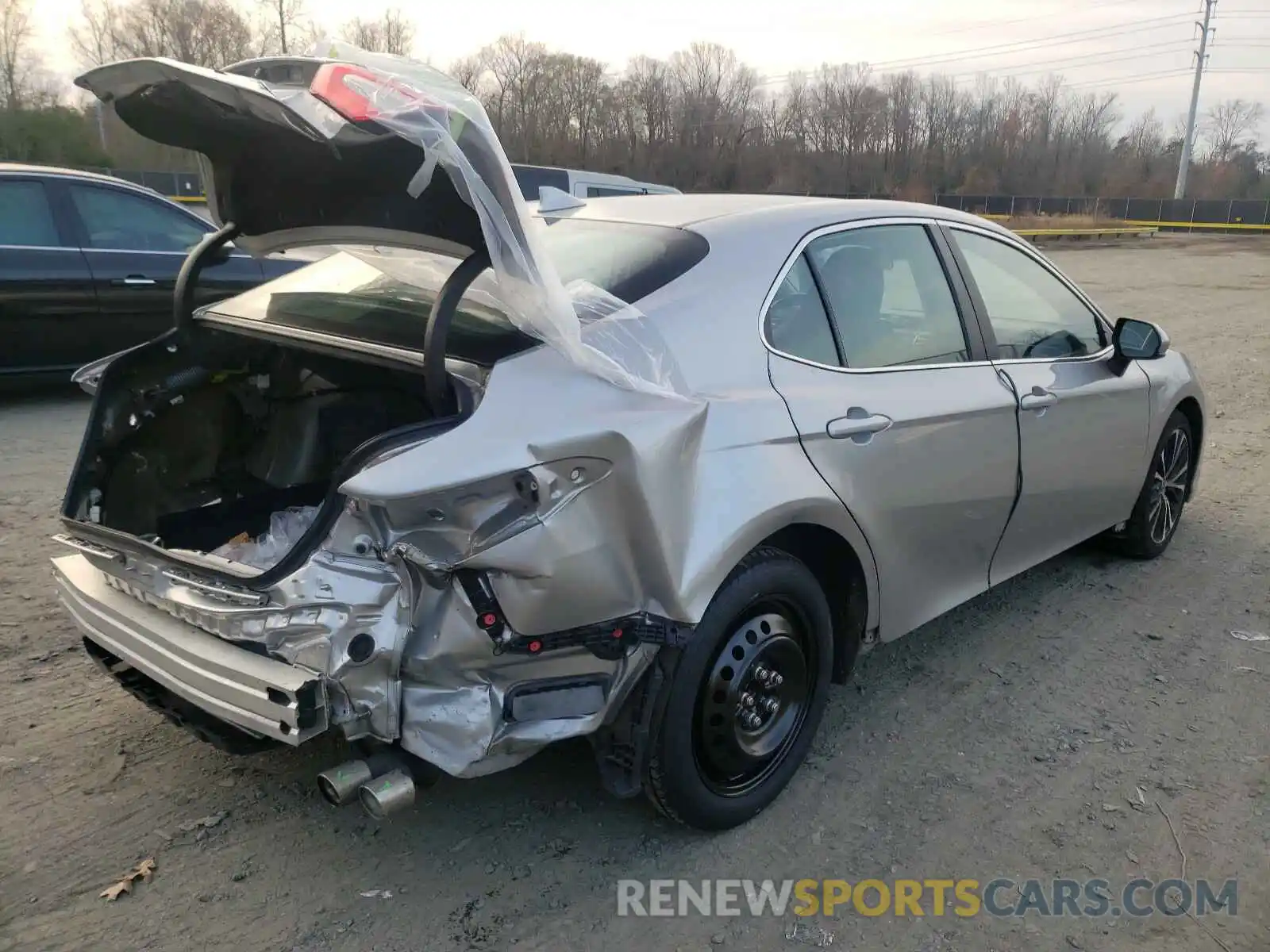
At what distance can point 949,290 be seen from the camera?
11.7 feet

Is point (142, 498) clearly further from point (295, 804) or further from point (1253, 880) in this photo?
point (1253, 880)

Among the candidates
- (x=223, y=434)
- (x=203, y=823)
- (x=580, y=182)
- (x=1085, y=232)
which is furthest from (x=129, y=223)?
(x=1085, y=232)

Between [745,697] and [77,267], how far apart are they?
625 centimetres

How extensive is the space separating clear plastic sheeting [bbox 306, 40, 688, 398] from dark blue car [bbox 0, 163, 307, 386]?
540 centimetres

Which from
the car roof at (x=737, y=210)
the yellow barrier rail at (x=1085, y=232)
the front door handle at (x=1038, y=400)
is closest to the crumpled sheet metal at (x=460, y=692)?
the car roof at (x=737, y=210)

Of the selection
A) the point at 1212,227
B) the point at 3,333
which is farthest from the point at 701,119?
the point at 3,333

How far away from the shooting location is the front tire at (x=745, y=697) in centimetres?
253

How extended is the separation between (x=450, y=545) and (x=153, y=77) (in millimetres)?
1273

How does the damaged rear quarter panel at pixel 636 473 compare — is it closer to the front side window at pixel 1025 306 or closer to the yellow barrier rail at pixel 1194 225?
the front side window at pixel 1025 306

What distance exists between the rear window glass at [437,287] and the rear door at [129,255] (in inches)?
170

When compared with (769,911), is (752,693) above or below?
above

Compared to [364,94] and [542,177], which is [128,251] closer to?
[364,94]

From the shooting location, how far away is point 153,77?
2.21m

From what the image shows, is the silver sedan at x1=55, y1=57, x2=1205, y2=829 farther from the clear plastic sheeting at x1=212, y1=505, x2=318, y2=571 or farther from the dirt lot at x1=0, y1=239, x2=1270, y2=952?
the dirt lot at x1=0, y1=239, x2=1270, y2=952
